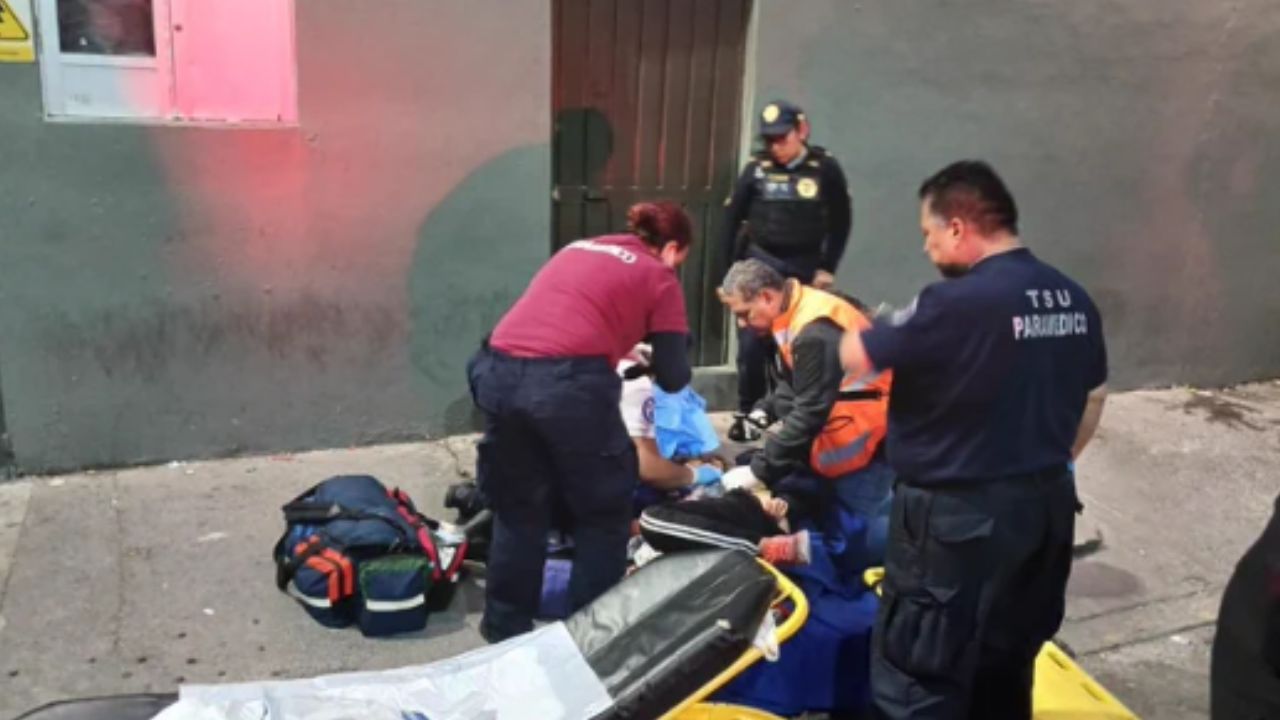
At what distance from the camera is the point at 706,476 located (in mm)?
4832

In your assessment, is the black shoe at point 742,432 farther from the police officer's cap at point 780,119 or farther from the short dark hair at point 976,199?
the short dark hair at point 976,199

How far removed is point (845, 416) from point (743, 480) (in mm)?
481

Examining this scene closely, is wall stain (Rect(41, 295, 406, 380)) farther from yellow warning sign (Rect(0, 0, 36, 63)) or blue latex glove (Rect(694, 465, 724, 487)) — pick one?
blue latex glove (Rect(694, 465, 724, 487))

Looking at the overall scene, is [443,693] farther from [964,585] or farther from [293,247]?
[293,247]

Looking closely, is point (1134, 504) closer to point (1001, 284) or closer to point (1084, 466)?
point (1084, 466)

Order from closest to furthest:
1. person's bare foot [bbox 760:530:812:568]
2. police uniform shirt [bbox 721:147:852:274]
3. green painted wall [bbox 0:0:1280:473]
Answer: person's bare foot [bbox 760:530:812:568] < green painted wall [bbox 0:0:1280:473] < police uniform shirt [bbox 721:147:852:274]

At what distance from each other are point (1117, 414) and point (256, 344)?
4989 mm

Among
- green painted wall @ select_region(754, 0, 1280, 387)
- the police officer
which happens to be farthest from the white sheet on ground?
green painted wall @ select_region(754, 0, 1280, 387)

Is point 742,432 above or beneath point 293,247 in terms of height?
beneath

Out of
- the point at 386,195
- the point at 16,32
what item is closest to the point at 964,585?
the point at 386,195

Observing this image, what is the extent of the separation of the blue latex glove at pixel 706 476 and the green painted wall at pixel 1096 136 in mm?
2029

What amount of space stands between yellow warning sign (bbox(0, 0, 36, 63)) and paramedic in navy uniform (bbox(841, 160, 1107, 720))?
3.85 meters

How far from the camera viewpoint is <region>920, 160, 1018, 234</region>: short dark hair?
2904 mm

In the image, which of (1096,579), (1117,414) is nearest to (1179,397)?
(1117,414)
